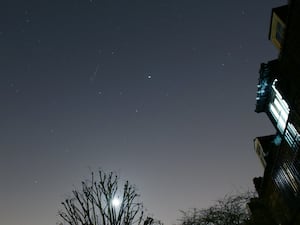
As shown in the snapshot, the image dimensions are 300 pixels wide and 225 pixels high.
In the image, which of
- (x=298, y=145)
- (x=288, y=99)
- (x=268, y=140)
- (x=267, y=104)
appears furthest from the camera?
(x=268, y=140)

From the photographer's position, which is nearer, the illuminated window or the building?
the building

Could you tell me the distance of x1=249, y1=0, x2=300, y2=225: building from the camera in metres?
15.0

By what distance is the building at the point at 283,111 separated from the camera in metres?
15.0

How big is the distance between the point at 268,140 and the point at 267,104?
4.62m

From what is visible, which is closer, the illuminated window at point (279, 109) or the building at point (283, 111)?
the building at point (283, 111)

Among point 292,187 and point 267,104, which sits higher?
point 267,104

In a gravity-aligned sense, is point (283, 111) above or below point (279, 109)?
below

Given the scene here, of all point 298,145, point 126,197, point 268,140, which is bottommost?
point 298,145

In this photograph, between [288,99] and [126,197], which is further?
[126,197]

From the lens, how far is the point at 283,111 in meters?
18.0

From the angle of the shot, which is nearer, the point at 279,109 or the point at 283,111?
the point at 283,111

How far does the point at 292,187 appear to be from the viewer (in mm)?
15242

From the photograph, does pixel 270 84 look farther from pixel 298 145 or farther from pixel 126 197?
pixel 126 197

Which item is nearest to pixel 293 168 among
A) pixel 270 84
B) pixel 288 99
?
pixel 288 99
